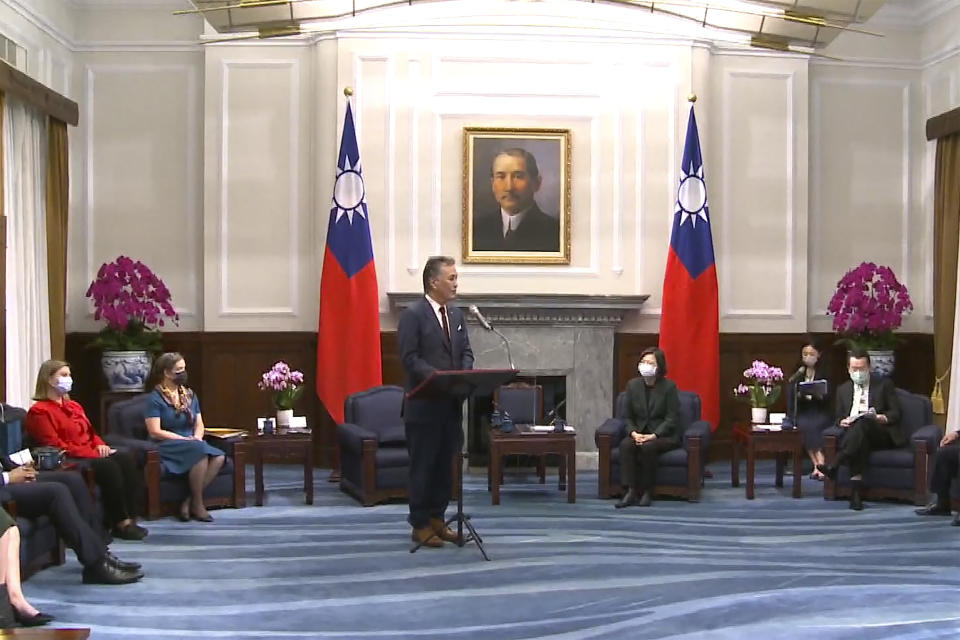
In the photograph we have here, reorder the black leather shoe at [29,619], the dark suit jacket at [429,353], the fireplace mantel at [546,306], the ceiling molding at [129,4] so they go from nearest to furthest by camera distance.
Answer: the black leather shoe at [29,619] → the dark suit jacket at [429,353] → the fireplace mantel at [546,306] → the ceiling molding at [129,4]

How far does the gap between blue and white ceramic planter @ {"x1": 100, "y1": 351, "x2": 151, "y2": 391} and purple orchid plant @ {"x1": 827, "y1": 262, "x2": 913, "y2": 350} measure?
20.7ft

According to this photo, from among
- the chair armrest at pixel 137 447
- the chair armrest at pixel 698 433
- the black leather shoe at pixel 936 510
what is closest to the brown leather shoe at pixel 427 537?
the chair armrest at pixel 137 447

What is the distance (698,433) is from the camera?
27.9 ft

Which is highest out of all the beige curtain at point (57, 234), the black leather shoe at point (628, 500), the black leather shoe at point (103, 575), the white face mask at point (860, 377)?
the beige curtain at point (57, 234)

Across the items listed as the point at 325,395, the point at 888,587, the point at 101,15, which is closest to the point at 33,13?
the point at 101,15

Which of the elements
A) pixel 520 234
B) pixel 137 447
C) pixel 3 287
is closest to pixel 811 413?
pixel 520 234

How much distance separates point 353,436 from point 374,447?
0.22 m

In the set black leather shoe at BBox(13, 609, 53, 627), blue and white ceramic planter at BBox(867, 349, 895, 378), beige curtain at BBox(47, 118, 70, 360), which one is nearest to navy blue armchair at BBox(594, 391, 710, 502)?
blue and white ceramic planter at BBox(867, 349, 895, 378)

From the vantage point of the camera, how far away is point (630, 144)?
10680mm

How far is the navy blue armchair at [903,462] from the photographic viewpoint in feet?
26.9

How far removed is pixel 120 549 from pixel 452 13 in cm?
597

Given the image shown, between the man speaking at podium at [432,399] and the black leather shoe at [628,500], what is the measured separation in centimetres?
195

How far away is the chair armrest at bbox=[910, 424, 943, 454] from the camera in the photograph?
26.8 feet

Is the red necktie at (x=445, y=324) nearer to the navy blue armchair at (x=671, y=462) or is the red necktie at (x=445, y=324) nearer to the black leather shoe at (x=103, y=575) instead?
the black leather shoe at (x=103, y=575)
